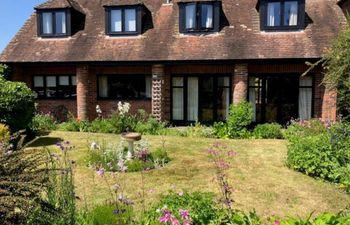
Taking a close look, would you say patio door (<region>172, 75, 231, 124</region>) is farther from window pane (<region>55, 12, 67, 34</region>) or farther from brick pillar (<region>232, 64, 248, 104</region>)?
window pane (<region>55, 12, 67, 34</region>)

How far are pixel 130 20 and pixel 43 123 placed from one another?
695cm

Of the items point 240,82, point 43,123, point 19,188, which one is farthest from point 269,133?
point 19,188

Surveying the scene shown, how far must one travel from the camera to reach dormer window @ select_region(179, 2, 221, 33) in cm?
1828

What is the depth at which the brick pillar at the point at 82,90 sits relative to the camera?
19250 mm

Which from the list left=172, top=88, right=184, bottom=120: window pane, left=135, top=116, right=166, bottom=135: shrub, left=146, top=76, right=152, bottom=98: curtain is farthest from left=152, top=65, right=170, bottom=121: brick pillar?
left=146, top=76, right=152, bottom=98: curtain

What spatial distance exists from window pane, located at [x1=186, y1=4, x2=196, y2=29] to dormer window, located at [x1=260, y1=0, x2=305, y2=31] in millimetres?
3338

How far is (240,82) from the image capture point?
17625mm

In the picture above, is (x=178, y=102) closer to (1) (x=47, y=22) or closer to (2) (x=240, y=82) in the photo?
(2) (x=240, y=82)

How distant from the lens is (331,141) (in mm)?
9516

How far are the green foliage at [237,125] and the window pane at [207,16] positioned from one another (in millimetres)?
4745

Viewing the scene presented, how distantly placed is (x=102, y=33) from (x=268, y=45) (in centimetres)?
885

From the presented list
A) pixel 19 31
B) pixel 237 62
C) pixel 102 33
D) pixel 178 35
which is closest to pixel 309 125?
pixel 237 62

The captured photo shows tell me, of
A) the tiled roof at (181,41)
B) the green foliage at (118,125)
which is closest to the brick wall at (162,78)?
the tiled roof at (181,41)

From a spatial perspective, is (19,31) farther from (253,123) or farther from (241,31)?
(253,123)
